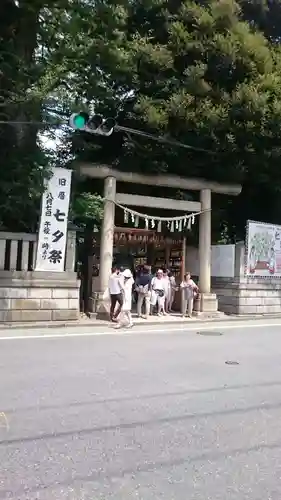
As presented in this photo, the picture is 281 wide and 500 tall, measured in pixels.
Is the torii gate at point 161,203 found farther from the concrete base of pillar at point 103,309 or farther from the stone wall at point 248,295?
the stone wall at point 248,295

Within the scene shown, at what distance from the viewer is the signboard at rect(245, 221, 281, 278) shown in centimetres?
1848

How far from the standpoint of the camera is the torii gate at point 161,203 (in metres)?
16.1

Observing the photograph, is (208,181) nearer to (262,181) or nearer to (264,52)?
(262,181)

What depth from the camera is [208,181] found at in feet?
59.6

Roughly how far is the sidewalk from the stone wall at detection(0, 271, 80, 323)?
23 cm

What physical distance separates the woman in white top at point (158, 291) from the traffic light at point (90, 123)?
22.8ft

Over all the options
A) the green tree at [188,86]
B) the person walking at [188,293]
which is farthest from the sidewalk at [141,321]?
the green tree at [188,86]

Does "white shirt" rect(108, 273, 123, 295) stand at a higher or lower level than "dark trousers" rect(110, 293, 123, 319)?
higher

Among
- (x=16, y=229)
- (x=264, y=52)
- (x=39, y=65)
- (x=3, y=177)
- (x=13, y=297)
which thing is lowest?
(x=13, y=297)

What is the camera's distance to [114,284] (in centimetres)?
1471

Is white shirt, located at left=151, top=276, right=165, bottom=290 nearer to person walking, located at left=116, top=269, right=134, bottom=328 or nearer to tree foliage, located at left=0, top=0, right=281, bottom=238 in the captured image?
person walking, located at left=116, top=269, right=134, bottom=328

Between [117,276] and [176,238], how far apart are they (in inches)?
196

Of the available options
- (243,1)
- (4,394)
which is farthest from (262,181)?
(4,394)

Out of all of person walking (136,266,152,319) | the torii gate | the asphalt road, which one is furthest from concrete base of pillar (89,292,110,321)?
the asphalt road
